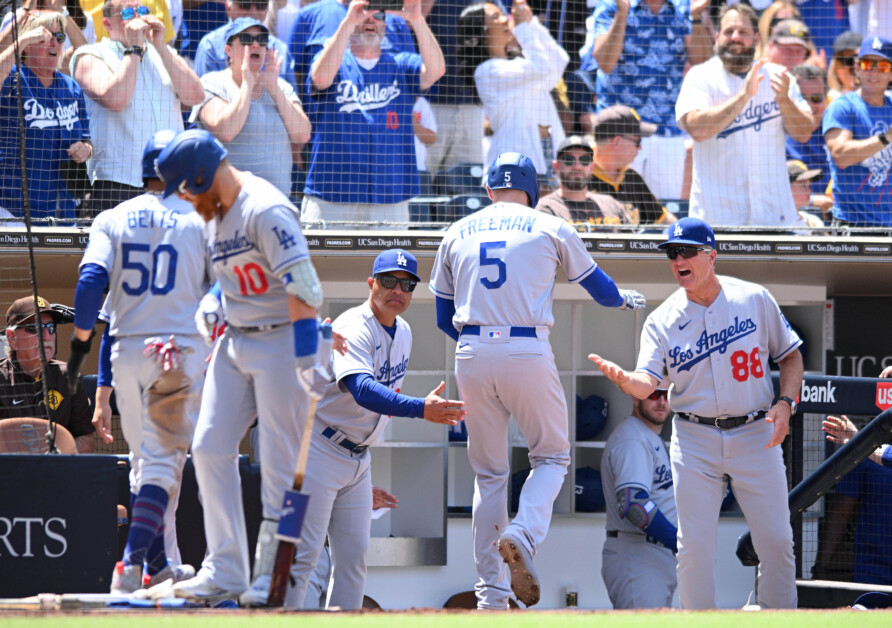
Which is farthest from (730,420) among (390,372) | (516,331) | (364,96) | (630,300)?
(364,96)

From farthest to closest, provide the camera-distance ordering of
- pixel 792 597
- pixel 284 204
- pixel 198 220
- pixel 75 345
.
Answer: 1. pixel 792 597
2. pixel 198 220
3. pixel 75 345
4. pixel 284 204

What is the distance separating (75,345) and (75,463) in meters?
1.33

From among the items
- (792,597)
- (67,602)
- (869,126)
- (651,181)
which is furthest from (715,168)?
(67,602)

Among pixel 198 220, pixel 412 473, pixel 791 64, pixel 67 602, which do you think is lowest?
pixel 412 473

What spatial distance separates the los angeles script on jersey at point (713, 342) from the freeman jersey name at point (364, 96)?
3884mm

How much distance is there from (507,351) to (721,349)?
1.19 metres

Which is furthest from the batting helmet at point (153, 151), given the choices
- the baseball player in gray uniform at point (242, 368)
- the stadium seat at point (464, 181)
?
the stadium seat at point (464, 181)

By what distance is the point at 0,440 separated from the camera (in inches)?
261

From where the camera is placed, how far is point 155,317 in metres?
4.93

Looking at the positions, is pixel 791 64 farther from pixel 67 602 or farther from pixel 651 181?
pixel 67 602

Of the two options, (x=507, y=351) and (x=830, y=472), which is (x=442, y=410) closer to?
(x=507, y=351)

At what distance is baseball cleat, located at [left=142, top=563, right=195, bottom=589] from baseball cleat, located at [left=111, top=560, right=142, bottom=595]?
19cm

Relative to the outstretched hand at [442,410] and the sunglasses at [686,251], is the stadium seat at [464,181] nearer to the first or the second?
the sunglasses at [686,251]

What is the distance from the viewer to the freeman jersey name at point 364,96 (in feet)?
28.0
